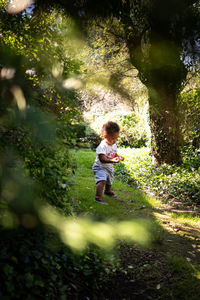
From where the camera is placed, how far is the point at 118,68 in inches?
304

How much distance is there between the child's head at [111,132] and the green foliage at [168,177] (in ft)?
5.57

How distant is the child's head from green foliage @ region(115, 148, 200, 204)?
5.57 ft

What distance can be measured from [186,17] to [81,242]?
1438 millimetres

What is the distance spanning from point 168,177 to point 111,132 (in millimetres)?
2006

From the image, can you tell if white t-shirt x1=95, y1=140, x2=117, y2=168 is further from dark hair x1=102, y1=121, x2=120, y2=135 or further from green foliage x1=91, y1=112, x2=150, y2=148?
green foliage x1=91, y1=112, x2=150, y2=148

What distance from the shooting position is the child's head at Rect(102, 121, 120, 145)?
436cm

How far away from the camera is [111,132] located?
14.4ft

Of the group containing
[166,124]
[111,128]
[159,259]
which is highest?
[166,124]

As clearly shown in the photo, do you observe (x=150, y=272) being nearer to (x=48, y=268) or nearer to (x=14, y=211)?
(x=48, y=268)

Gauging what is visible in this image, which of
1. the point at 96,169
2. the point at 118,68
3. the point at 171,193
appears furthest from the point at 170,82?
the point at 96,169

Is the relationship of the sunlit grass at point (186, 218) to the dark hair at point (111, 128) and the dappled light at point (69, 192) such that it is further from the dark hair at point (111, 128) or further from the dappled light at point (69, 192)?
the dark hair at point (111, 128)

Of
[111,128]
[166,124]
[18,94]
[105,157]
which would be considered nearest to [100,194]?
[105,157]

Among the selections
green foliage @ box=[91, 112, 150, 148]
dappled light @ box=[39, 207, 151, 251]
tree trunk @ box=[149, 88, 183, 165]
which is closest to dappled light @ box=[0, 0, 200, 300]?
dappled light @ box=[39, 207, 151, 251]

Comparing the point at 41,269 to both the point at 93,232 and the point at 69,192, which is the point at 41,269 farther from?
the point at 69,192
